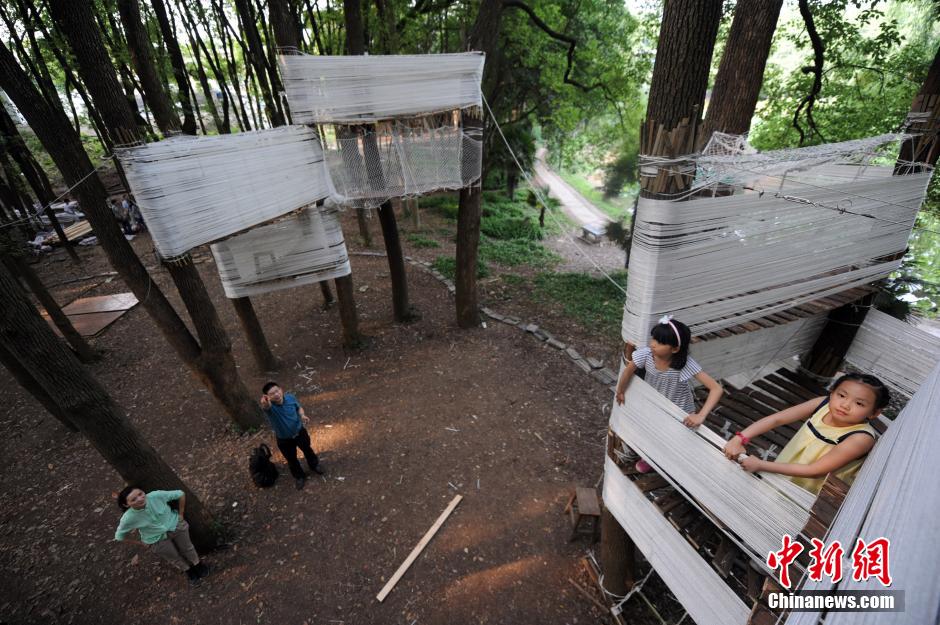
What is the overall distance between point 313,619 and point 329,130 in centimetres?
531

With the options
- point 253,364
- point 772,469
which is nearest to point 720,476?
point 772,469

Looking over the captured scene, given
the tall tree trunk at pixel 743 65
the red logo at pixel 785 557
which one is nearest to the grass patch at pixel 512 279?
the tall tree trunk at pixel 743 65

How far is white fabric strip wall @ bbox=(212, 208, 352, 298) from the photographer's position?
189 inches

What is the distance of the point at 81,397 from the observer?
9.16 feet

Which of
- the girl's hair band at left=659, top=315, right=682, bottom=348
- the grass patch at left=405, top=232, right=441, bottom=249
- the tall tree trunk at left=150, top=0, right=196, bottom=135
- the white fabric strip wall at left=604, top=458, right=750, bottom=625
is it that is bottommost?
the grass patch at left=405, top=232, right=441, bottom=249

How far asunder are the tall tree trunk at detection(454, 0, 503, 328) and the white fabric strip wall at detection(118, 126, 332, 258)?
2575mm

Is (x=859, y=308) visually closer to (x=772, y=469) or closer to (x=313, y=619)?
(x=772, y=469)

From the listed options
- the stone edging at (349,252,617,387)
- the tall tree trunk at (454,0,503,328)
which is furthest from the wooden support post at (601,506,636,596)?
the tall tree trunk at (454,0,503,328)

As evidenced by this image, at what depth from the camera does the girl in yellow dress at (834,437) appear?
168 cm

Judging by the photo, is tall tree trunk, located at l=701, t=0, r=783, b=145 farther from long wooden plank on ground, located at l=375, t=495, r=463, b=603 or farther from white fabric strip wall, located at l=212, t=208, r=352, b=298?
long wooden plank on ground, located at l=375, t=495, r=463, b=603

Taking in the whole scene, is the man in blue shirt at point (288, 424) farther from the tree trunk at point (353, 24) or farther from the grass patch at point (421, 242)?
the grass patch at point (421, 242)

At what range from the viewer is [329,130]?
4.70 metres

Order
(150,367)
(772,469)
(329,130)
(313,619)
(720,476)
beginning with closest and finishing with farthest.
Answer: (772,469) < (720,476) < (313,619) < (329,130) < (150,367)

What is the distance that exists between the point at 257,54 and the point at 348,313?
17.6ft
